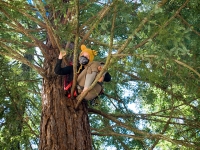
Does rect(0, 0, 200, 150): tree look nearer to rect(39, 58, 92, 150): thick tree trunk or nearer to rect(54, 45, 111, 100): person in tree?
rect(39, 58, 92, 150): thick tree trunk

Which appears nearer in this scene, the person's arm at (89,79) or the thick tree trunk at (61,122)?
the thick tree trunk at (61,122)

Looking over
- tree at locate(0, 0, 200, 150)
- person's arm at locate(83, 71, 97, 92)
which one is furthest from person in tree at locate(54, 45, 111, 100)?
tree at locate(0, 0, 200, 150)

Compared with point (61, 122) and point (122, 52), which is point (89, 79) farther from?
point (122, 52)

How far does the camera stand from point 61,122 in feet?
11.6

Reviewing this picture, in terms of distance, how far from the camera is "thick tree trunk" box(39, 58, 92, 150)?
11.0 ft

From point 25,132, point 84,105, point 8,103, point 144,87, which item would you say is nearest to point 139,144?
point 144,87

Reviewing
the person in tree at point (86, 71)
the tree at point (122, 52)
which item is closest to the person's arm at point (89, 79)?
the person in tree at point (86, 71)

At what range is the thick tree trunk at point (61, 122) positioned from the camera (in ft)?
11.0

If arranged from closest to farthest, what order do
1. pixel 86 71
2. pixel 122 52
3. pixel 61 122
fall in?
pixel 122 52
pixel 61 122
pixel 86 71

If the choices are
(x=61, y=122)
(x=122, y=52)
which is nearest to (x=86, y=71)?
(x=61, y=122)

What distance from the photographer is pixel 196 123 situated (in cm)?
390

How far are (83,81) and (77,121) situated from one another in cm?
51

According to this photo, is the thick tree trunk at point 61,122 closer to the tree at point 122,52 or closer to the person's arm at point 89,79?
the tree at point 122,52

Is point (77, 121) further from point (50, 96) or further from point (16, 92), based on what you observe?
point (16, 92)
